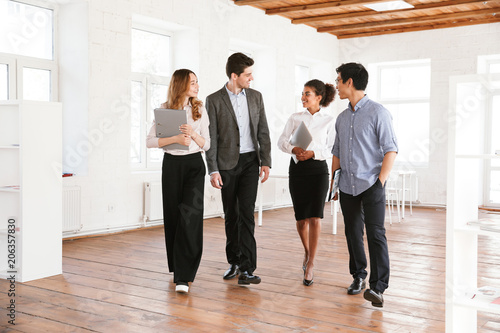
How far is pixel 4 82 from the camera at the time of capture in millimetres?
5746

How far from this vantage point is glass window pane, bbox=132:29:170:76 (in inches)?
283

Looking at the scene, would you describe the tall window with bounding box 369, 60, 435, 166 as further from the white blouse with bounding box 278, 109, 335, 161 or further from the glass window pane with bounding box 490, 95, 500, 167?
the white blouse with bounding box 278, 109, 335, 161

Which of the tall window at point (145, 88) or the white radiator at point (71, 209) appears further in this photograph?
the tall window at point (145, 88)

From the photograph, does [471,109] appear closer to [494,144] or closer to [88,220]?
[88,220]

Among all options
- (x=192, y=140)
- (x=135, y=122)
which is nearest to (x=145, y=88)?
(x=135, y=122)

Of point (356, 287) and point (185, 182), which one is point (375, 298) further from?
point (185, 182)

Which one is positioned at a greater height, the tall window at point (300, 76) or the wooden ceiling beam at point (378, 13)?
the wooden ceiling beam at point (378, 13)

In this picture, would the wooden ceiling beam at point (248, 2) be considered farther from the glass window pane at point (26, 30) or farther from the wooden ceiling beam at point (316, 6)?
the glass window pane at point (26, 30)

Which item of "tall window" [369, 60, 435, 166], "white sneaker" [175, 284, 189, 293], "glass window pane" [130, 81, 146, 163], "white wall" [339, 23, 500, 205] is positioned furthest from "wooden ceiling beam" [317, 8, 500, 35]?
"white sneaker" [175, 284, 189, 293]

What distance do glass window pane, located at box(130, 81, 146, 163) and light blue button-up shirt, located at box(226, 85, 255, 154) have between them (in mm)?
3316

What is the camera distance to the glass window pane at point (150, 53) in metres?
7.19

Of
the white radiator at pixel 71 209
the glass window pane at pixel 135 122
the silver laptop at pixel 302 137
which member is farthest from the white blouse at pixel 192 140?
the glass window pane at pixel 135 122

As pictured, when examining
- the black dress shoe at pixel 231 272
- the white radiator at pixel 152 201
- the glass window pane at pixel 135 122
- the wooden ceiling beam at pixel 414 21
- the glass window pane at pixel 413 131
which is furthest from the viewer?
the glass window pane at pixel 413 131

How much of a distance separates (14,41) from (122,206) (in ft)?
6.96
